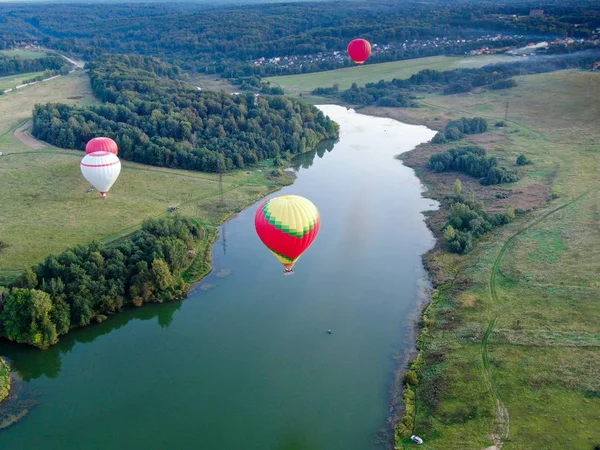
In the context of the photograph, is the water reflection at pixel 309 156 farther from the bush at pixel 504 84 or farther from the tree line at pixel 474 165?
the bush at pixel 504 84

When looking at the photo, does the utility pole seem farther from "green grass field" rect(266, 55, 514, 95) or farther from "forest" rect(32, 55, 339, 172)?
"green grass field" rect(266, 55, 514, 95)

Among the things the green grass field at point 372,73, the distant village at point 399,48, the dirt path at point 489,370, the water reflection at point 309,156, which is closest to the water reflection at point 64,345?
the dirt path at point 489,370

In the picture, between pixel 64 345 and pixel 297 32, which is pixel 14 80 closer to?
pixel 297 32

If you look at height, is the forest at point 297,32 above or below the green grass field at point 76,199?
above

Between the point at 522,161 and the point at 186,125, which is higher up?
the point at 186,125

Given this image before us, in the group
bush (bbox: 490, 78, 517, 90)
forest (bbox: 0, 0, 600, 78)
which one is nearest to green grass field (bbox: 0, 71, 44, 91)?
forest (bbox: 0, 0, 600, 78)

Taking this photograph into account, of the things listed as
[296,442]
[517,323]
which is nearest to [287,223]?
[296,442]
